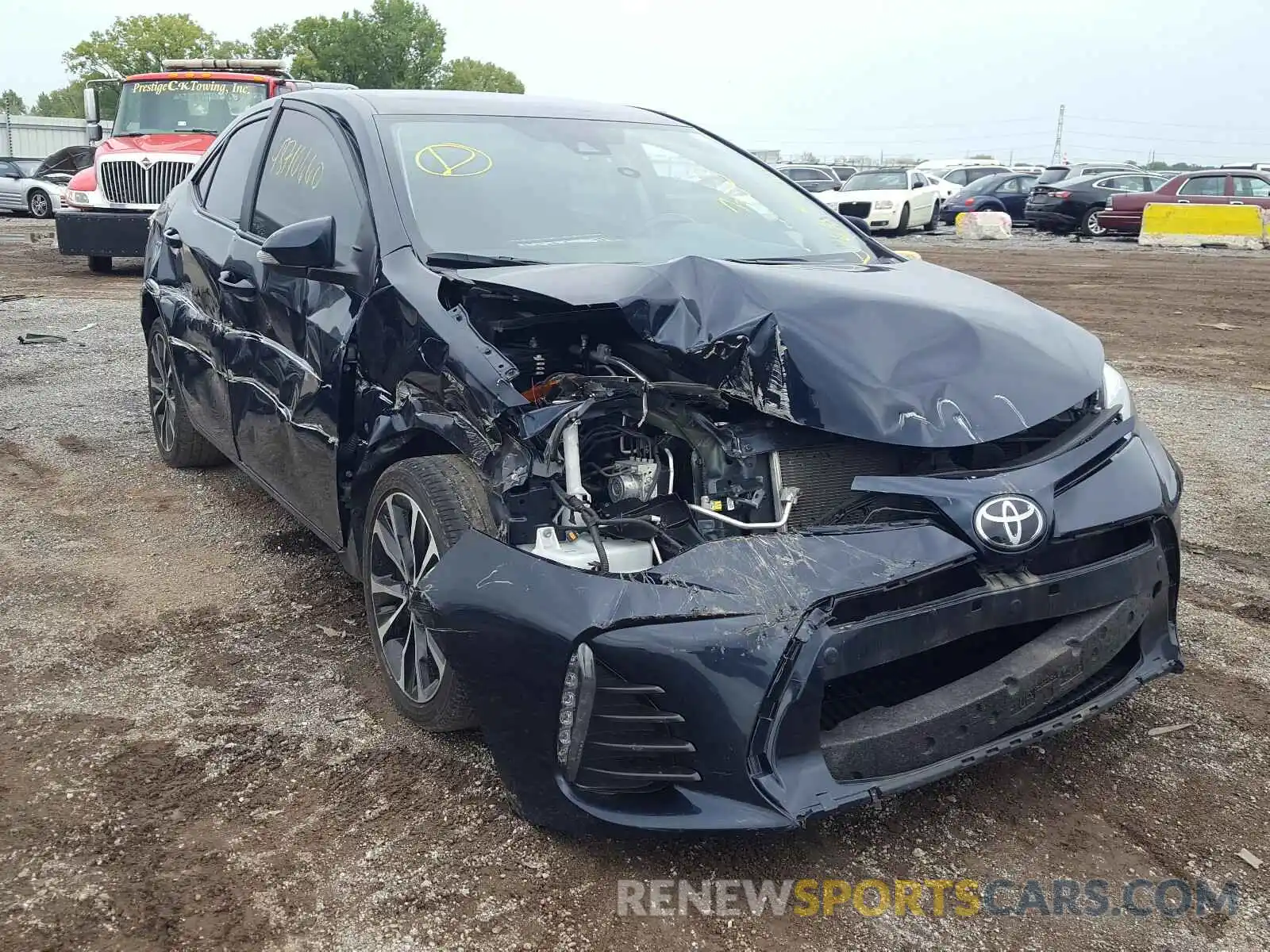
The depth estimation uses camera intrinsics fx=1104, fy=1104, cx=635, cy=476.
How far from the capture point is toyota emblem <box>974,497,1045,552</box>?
2430mm

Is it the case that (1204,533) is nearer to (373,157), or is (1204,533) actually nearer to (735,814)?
(735,814)

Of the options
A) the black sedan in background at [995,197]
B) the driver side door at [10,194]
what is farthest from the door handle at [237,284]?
the driver side door at [10,194]

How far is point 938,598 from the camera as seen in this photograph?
2379 millimetres

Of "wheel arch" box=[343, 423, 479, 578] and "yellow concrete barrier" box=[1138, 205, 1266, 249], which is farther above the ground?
"yellow concrete barrier" box=[1138, 205, 1266, 249]

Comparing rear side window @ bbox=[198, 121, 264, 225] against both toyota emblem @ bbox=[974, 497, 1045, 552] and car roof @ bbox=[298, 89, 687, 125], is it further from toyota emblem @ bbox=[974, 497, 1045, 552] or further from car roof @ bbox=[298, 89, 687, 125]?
toyota emblem @ bbox=[974, 497, 1045, 552]

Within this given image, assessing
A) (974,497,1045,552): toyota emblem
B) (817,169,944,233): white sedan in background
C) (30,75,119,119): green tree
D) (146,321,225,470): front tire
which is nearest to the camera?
(974,497,1045,552): toyota emblem

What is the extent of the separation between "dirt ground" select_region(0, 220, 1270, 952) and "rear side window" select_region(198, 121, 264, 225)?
135cm

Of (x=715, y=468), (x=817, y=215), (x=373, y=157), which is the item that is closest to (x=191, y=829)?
(x=715, y=468)

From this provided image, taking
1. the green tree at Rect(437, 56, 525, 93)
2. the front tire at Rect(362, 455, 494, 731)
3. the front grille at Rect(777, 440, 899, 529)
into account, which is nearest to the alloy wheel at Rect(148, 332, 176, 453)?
the front tire at Rect(362, 455, 494, 731)

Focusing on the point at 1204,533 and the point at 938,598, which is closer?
the point at 938,598

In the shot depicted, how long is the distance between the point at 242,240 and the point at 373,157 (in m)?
0.97

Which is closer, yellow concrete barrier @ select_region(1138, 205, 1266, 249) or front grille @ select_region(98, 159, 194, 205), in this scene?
front grille @ select_region(98, 159, 194, 205)

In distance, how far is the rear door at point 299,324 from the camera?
133 inches

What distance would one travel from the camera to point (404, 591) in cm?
308
